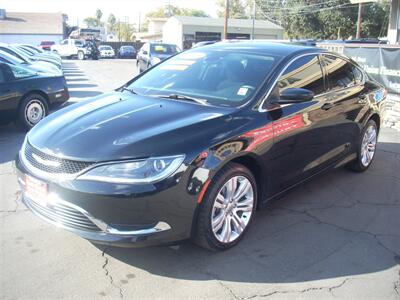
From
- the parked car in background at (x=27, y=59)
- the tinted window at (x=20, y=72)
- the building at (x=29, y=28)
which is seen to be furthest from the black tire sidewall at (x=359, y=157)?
the building at (x=29, y=28)

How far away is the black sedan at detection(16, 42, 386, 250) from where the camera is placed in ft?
10.6

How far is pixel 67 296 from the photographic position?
10.3 feet

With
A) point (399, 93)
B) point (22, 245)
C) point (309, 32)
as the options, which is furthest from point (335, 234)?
point (309, 32)

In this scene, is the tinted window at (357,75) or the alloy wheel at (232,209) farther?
the tinted window at (357,75)

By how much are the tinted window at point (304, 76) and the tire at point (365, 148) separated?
54.2 inches

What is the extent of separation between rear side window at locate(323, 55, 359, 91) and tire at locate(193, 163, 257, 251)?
1882 millimetres

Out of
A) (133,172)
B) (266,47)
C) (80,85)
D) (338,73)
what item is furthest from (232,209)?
(80,85)

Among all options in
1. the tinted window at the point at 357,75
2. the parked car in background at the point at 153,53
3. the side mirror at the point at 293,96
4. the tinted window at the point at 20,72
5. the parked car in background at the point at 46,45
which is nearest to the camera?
the side mirror at the point at 293,96

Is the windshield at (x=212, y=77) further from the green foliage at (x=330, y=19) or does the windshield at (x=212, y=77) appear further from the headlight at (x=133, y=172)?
the green foliage at (x=330, y=19)

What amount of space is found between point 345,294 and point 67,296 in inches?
77.9

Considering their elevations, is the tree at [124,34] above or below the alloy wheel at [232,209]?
above

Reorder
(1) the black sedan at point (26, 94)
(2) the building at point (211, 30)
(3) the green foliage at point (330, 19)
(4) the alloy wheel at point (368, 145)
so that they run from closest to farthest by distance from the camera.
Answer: (4) the alloy wheel at point (368, 145) < (1) the black sedan at point (26, 94) < (3) the green foliage at point (330, 19) < (2) the building at point (211, 30)

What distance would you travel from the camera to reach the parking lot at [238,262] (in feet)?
10.8

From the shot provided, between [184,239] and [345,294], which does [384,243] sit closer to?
[345,294]
